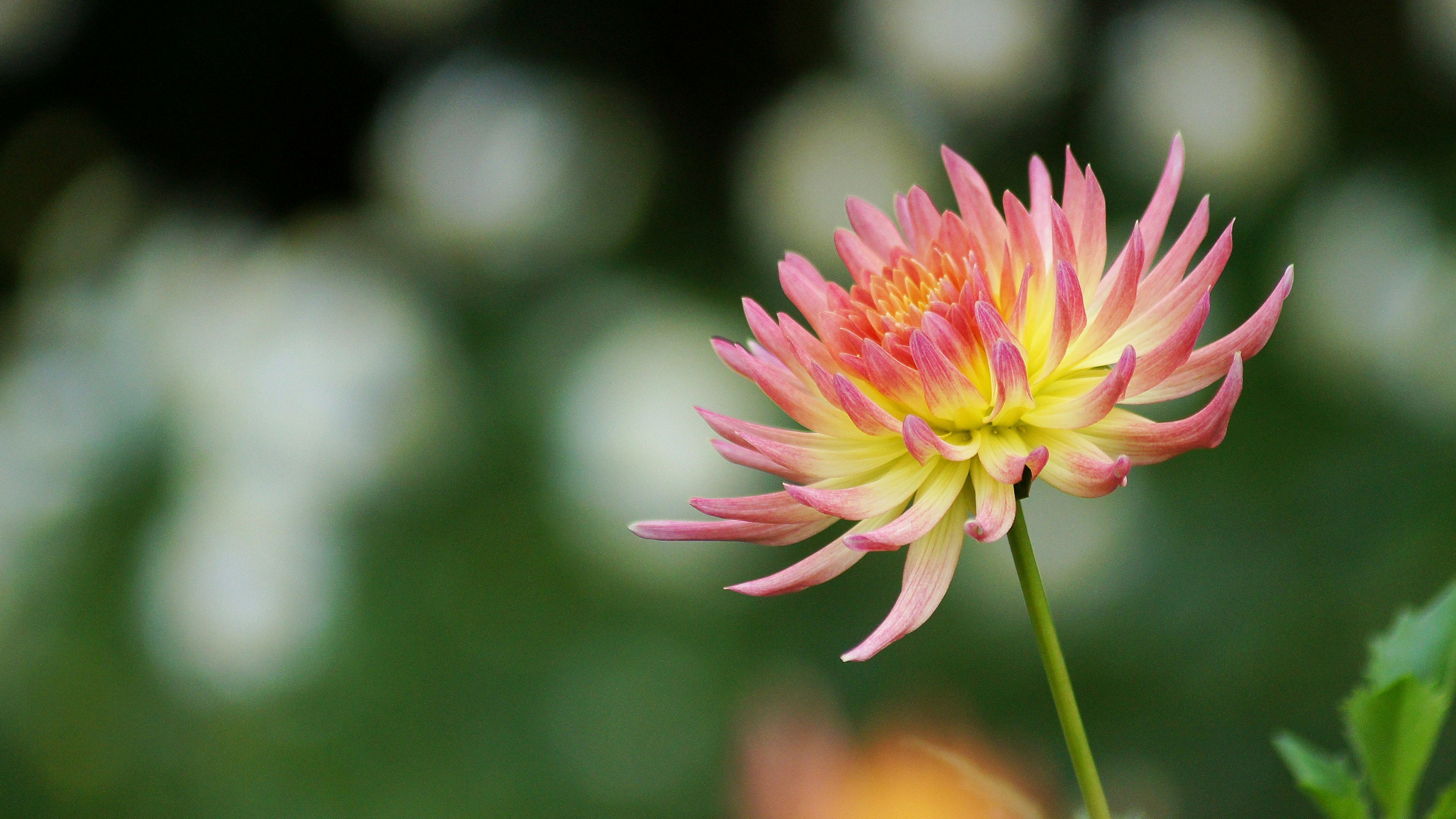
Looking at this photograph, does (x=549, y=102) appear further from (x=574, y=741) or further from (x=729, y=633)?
(x=574, y=741)

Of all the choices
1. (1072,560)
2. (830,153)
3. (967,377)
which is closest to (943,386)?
(967,377)

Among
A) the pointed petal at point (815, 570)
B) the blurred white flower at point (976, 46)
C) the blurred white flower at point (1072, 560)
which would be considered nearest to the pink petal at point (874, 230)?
the pointed petal at point (815, 570)

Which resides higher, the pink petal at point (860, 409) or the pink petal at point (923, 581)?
the pink petal at point (860, 409)

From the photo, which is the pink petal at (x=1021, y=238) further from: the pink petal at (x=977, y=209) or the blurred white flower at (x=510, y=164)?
the blurred white flower at (x=510, y=164)

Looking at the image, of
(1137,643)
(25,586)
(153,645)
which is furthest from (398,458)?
(1137,643)

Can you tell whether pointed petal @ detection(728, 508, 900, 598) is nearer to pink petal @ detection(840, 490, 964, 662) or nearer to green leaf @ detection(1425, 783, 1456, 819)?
pink petal @ detection(840, 490, 964, 662)

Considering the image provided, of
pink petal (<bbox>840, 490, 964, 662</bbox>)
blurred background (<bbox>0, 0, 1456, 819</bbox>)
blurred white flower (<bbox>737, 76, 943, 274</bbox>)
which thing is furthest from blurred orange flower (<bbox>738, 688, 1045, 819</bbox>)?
blurred white flower (<bbox>737, 76, 943, 274</bbox>)

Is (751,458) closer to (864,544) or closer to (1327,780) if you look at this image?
(864,544)
